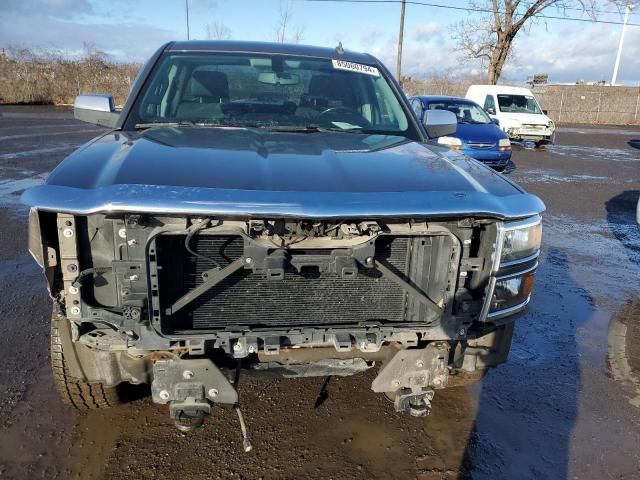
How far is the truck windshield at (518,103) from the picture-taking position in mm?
16891

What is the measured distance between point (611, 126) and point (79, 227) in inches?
1360

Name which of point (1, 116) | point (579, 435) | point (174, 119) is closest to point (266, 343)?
point (174, 119)

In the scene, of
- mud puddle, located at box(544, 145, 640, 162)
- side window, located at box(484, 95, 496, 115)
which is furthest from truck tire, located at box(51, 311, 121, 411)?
side window, located at box(484, 95, 496, 115)

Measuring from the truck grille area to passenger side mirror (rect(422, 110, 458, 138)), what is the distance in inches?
64.2

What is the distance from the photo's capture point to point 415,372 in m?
2.31

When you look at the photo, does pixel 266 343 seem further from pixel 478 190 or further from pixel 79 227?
pixel 478 190

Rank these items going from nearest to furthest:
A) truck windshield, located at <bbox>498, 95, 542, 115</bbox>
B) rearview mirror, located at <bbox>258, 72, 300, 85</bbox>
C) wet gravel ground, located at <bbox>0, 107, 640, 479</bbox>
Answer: wet gravel ground, located at <bbox>0, 107, 640, 479</bbox>
rearview mirror, located at <bbox>258, 72, 300, 85</bbox>
truck windshield, located at <bbox>498, 95, 542, 115</bbox>

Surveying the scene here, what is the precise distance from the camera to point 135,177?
6.47 ft

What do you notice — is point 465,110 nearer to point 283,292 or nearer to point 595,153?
point 595,153

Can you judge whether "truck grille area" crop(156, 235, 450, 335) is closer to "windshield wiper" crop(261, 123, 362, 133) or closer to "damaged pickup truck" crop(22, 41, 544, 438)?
"damaged pickup truck" crop(22, 41, 544, 438)

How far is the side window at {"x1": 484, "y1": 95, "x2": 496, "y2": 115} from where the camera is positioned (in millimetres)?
16672

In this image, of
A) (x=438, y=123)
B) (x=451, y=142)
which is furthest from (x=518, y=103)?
(x=438, y=123)

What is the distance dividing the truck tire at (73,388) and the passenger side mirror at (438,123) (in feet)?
8.39

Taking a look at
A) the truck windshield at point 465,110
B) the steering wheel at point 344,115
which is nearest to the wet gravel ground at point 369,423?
the steering wheel at point 344,115
